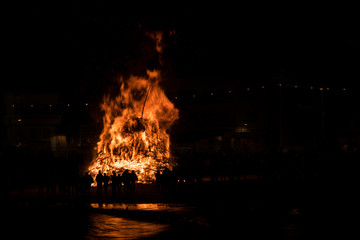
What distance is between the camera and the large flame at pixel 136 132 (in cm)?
2560

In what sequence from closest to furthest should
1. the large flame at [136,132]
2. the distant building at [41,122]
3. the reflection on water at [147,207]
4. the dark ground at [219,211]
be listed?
the dark ground at [219,211], the reflection on water at [147,207], the large flame at [136,132], the distant building at [41,122]

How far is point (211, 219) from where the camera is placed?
14.1 meters

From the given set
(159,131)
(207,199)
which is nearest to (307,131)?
(159,131)

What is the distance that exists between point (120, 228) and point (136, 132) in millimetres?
13169

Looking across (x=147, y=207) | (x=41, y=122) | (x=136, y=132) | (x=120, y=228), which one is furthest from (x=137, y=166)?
(x=41, y=122)

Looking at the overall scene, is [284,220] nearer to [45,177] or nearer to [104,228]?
[104,228]

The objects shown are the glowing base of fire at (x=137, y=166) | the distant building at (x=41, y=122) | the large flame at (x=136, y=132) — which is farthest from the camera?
the distant building at (x=41, y=122)

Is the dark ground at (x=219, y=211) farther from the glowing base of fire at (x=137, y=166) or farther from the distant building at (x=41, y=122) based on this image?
the distant building at (x=41, y=122)

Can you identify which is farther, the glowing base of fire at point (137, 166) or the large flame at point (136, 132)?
the large flame at point (136, 132)

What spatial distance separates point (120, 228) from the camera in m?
13.4

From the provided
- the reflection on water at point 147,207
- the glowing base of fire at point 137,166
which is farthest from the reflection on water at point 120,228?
the glowing base of fire at point 137,166

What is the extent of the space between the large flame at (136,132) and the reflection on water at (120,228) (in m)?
10.0

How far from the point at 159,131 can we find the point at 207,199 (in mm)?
9636

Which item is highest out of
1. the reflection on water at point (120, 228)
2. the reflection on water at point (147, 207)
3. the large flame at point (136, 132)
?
the large flame at point (136, 132)
